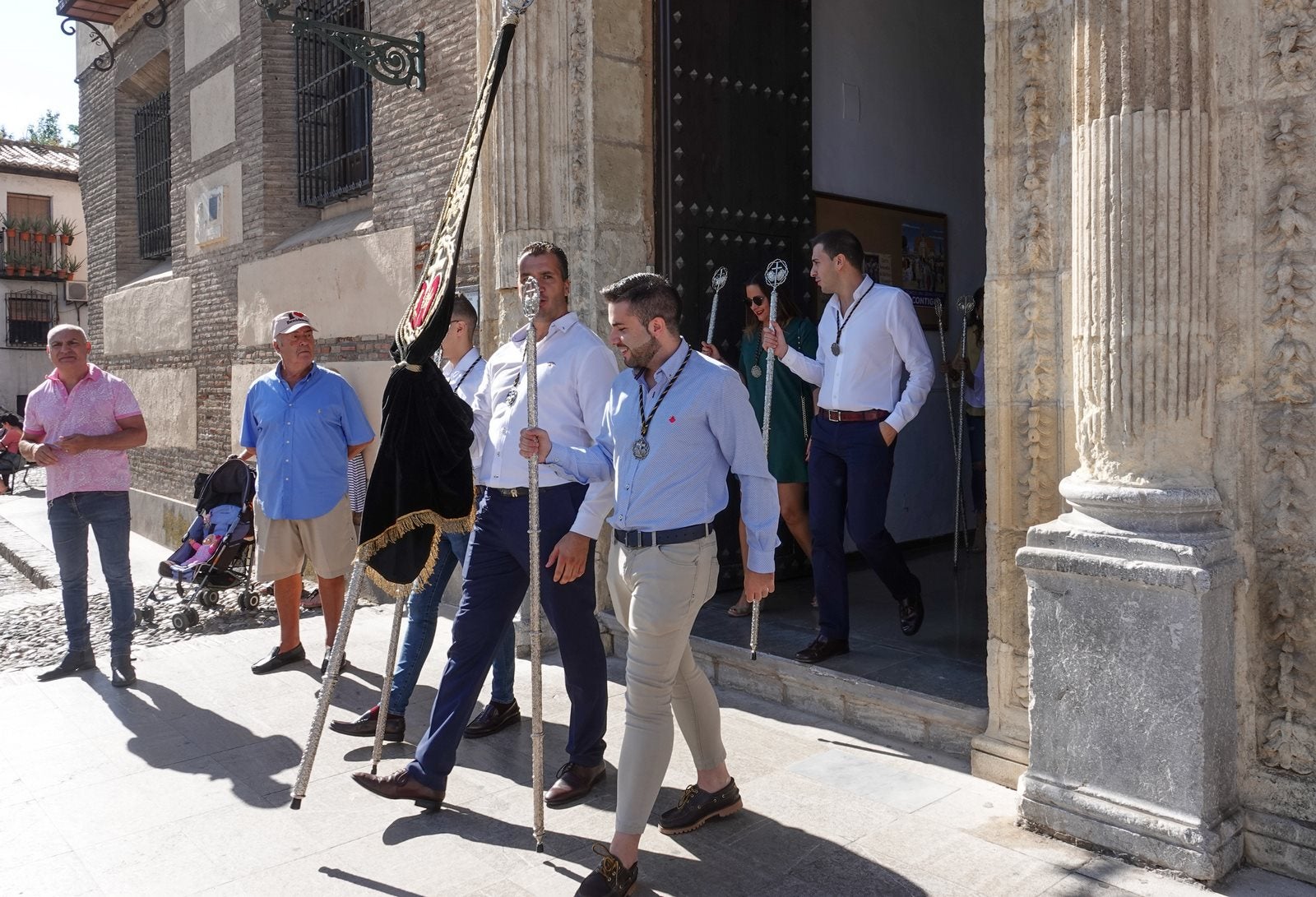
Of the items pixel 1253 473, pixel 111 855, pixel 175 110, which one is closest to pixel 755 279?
pixel 1253 473

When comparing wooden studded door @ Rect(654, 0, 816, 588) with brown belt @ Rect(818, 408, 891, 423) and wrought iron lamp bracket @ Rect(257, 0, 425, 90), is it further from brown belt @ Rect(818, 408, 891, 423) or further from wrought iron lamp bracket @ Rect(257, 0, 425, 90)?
wrought iron lamp bracket @ Rect(257, 0, 425, 90)

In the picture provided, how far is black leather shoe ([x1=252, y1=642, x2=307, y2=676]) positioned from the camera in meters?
5.91

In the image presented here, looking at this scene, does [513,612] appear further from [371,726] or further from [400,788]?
[371,726]

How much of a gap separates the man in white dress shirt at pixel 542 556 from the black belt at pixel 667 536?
555mm

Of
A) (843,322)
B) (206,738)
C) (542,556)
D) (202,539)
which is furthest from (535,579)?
(202,539)

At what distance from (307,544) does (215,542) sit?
2.51m

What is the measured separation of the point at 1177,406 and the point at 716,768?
1923mm

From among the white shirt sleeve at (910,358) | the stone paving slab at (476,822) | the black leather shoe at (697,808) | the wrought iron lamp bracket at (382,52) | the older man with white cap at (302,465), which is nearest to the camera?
the stone paving slab at (476,822)

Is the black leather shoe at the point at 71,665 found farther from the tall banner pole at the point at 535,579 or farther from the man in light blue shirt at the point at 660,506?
the man in light blue shirt at the point at 660,506

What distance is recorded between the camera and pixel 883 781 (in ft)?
13.4

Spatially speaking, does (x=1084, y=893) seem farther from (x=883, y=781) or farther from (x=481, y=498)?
(x=481, y=498)

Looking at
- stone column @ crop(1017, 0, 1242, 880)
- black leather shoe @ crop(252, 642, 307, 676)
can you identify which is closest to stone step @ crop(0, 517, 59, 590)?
black leather shoe @ crop(252, 642, 307, 676)

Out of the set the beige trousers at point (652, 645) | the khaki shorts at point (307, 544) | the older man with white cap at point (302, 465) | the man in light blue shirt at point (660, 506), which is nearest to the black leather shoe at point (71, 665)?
the older man with white cap at point (302, 465)

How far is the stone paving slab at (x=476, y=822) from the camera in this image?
11.0 ft
